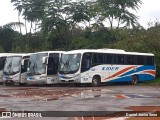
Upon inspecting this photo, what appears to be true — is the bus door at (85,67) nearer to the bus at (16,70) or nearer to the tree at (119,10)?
the bus at (16,70)

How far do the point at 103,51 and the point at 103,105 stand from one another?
45.6 ft

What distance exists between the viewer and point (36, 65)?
2953cm

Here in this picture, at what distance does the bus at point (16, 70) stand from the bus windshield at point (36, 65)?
3.34 ft

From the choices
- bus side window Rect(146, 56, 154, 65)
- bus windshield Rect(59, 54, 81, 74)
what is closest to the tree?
bus side window Rect(146, 56, 154, 65)

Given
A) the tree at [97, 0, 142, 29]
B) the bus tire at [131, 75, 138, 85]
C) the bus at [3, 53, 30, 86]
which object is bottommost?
the bus tire at [131, 75, 138, 85]

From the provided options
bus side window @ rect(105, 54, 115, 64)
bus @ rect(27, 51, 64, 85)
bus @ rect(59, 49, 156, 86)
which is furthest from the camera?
bus side window @ rect(105, 54, 115, 64)

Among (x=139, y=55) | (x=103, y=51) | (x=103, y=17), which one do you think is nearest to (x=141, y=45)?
(x=139, y=55)

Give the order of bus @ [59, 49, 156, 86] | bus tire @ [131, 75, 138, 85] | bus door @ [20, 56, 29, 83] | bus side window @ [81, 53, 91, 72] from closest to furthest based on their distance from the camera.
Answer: bus side window @ [81, 53, 91, 72] → bus @ [59, 49, 156, 86] → bus door @ [20, 56, 29, 83] → bus tire @ [131, 75, 138, 85]

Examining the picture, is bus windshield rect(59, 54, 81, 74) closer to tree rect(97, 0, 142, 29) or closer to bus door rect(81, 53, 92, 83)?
bus door rect(81, 53, 92, 83)

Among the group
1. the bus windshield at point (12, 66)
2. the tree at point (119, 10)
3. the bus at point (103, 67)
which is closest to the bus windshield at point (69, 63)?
the bus at point (103, 67)

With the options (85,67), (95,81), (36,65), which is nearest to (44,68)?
(36,65)

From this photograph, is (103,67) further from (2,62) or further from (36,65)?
(2,62)

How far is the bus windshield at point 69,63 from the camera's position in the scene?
1086 inches

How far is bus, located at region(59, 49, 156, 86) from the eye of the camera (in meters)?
27.6
